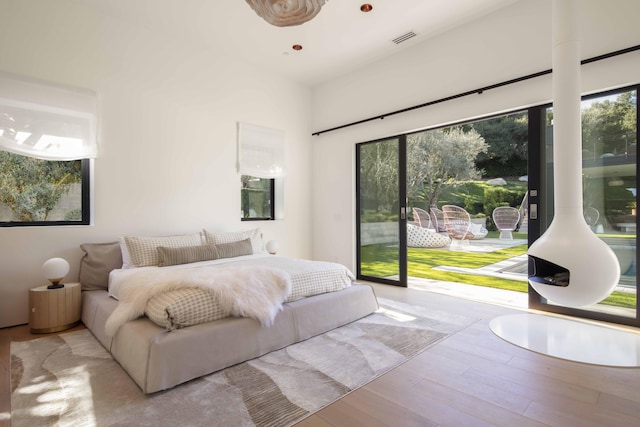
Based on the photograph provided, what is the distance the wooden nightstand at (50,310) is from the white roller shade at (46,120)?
1.31m

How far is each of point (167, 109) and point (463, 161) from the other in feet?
22.3

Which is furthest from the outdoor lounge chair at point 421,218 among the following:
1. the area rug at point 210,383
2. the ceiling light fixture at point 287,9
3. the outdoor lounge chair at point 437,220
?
the ceiling light fixture at point 287,9

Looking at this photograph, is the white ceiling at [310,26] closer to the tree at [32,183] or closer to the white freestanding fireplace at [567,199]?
the white freestanding fireplace at [567,199]

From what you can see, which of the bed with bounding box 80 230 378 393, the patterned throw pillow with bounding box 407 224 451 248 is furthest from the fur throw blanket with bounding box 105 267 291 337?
the patterned throw pillow with bounding box 407 224 451 248

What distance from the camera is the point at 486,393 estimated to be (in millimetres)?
1848

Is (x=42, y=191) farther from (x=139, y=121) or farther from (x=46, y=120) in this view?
(x=139, y=121)

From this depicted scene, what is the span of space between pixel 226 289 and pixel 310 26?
10.3 feet

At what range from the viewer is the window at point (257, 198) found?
4918 millimetres

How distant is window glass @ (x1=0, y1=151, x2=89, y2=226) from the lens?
3094mm

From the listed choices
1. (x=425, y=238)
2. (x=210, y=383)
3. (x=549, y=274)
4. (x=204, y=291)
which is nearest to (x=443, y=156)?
(x=425, y=238)

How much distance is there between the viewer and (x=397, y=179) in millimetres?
4605

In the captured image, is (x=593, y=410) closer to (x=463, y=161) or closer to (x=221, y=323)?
(x=221, y=323)

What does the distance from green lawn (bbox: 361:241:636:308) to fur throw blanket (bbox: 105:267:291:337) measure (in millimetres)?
2449

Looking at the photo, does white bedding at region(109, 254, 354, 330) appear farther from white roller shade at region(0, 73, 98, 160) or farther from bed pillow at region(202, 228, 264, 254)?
white roller shade at region(0, 73, 98, 160)
